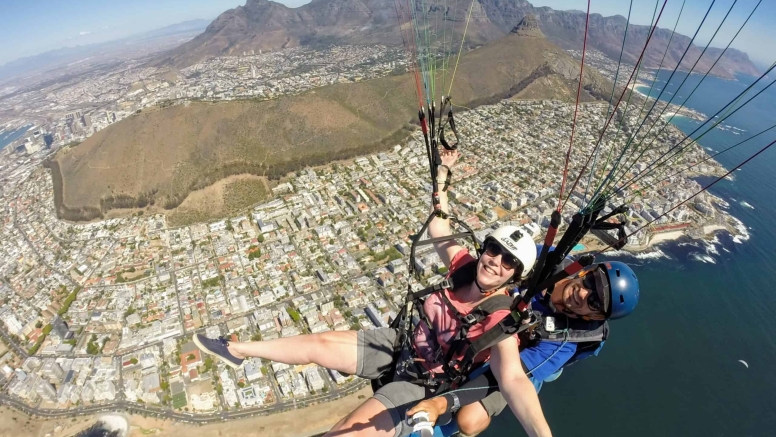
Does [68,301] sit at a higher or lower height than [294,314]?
lower

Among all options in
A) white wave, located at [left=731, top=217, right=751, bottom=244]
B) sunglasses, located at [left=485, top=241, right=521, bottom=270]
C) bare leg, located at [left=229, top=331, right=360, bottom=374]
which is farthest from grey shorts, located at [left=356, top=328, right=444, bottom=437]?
white wave, located at [left=731, top=217, right=751, bottom=244]

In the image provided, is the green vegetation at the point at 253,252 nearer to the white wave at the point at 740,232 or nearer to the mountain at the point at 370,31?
the white wave at the point at 740,232

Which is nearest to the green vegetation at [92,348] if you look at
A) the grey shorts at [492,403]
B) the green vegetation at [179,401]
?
the green vegetation at [179,401]

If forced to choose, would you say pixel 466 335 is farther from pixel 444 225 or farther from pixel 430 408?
pixel 444 225

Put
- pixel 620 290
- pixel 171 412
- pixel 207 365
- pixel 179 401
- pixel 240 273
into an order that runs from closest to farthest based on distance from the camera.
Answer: pixel 620 290 → pixel 171 412 → pixel 179 401 → pixel 207 365 → pixel 240 273

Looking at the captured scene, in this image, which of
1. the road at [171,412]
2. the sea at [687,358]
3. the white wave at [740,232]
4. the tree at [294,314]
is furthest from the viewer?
the white wave at [740,232]

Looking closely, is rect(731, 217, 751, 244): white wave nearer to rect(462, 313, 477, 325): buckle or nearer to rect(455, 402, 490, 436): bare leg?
rect(455, 402, 490, 436): bare leg

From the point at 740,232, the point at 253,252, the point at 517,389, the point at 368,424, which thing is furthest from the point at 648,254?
the point at 368,424
